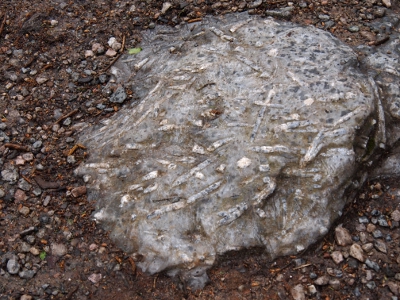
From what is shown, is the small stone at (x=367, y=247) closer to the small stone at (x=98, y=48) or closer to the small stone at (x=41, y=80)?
the small stone at (x=98, y=48)

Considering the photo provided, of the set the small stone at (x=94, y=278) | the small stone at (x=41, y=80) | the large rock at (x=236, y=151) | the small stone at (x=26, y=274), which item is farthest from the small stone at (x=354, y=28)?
the small stone at (x=26, y=274)

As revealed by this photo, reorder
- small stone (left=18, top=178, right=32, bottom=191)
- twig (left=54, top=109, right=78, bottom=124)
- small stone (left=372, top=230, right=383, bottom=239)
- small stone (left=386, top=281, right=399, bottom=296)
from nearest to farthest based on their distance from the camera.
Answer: small stone (left=386, top=281, right=399, bottom=296) < small stone (left=372, top=230, right=383, bottom=239) < small stone (left=18, top=178, right=32, bottom=191) < twig (left=54, top=109, right=78, bottom=124)

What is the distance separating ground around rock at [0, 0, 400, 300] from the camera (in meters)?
2.62

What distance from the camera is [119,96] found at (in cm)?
346

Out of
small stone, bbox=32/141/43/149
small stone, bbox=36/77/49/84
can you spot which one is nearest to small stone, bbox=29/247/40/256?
small stone, bbox=32/141/43/149

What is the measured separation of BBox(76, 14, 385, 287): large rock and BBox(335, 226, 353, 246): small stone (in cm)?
9

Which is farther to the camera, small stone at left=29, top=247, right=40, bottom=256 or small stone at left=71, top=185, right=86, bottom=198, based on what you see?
small stone at left=71, top=185, right=86, bottom=198

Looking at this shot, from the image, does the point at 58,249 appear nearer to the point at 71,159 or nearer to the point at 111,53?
the point at 71,159

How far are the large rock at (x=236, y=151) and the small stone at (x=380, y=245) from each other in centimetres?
28

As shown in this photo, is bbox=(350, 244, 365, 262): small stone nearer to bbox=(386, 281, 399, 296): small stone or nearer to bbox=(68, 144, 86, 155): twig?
bbox=(386, 281, 399, 296): small stone

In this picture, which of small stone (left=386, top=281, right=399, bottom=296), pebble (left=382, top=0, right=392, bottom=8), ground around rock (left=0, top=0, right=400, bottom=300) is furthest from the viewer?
pebble (left=382, top=0, right=392, bottom=8)

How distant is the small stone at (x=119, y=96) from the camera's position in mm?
3441

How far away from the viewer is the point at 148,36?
3.85 meters

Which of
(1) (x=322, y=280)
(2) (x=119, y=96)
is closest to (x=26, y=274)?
(2) (x=119, y=96)
